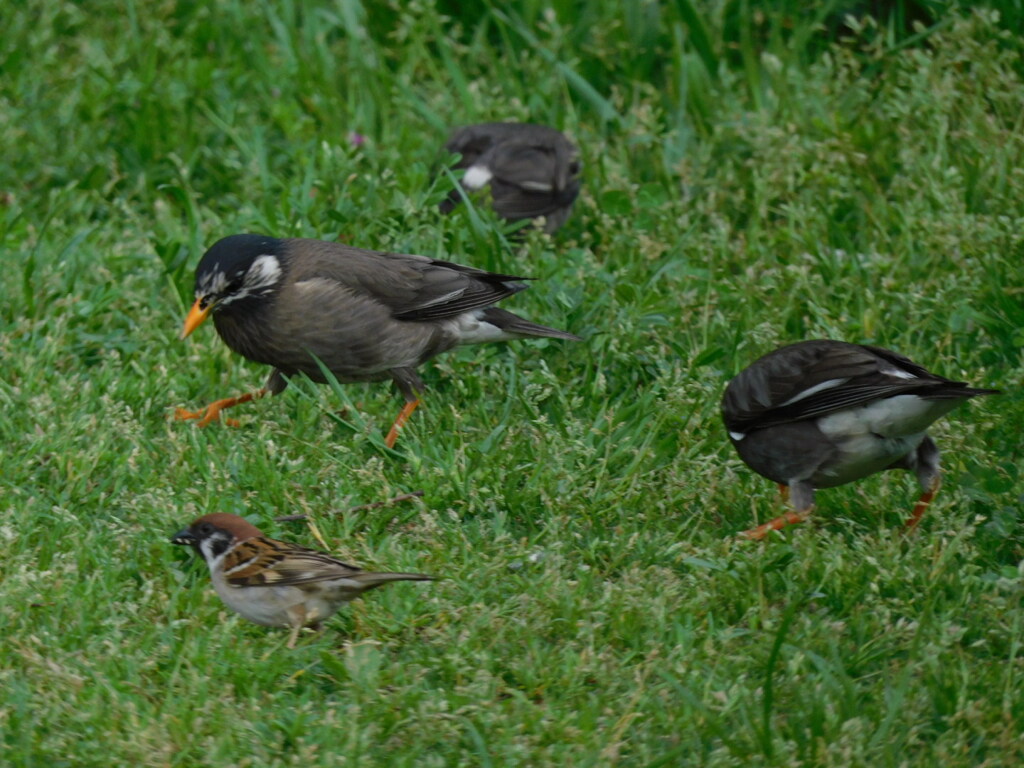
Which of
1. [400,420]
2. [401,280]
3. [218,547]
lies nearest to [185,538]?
[218,547]

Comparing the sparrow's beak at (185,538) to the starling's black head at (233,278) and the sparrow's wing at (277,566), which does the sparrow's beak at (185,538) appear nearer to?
the sparrow's wing at (277,566)

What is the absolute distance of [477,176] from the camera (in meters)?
8.29

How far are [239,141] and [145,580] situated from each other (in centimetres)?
405

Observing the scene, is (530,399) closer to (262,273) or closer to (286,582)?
(262,273)

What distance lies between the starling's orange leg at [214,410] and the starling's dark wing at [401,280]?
0.59m

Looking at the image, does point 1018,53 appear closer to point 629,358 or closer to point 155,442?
point 629,358

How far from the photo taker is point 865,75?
9.22m

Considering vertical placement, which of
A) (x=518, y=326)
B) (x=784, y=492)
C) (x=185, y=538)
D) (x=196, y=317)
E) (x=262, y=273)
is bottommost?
(x=784, y=492)

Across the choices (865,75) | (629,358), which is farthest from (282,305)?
(865,75)

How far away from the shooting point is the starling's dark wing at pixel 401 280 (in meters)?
6.75

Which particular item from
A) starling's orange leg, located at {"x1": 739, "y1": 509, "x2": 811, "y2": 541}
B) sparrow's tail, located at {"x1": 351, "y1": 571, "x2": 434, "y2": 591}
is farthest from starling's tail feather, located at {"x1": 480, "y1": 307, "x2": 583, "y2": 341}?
sparrow's tail, located at {"x1": 351, "y1": 571, "x2": 434, "y2": 591}

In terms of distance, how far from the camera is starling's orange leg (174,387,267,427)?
6500mm

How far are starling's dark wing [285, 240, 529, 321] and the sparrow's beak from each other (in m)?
1.74

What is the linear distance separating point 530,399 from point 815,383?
1332 mm
